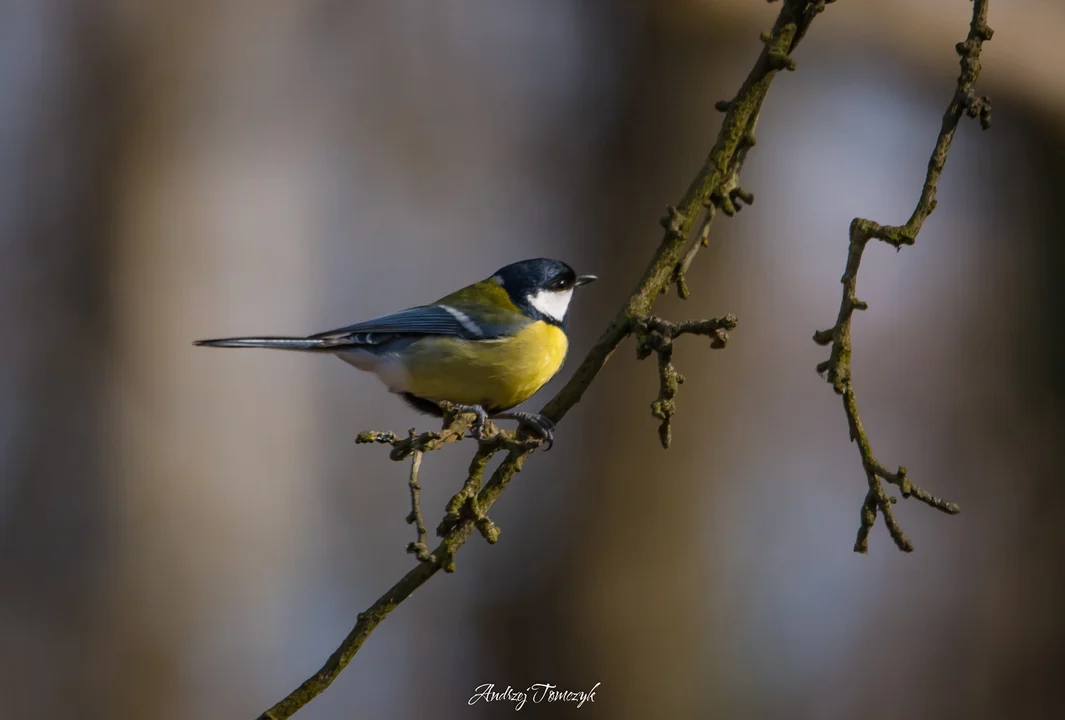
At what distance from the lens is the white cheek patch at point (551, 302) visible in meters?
2.45

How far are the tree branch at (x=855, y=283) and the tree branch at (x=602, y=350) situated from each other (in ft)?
0.79

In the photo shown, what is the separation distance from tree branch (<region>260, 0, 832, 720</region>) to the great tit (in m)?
0.80

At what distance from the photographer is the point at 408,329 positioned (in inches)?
90.7

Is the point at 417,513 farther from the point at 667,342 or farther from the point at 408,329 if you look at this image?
the point at 408,329

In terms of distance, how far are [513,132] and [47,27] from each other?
2301 mm

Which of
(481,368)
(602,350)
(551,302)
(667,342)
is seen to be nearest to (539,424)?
(602,350)

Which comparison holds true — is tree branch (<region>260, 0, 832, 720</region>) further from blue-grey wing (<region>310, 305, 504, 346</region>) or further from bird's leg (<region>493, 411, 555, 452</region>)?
blue-grey wing (<region>310, 305, 504, 346</region>)

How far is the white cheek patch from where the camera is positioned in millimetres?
2452

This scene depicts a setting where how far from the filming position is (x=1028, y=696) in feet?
12.6

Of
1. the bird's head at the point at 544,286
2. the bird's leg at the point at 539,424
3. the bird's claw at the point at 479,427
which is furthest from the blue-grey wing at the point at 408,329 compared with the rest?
the bird's claw at the point at 479,427

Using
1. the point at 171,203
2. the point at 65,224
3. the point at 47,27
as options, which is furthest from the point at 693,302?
the point at 47,27

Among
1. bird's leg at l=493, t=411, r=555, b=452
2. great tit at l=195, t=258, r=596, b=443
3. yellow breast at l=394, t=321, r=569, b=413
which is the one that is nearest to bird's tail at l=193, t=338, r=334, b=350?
great tit at l=195, t=258, r=596, b=443

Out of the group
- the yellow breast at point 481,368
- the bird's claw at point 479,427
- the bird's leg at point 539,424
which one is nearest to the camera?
the bird's claw at point 479,427

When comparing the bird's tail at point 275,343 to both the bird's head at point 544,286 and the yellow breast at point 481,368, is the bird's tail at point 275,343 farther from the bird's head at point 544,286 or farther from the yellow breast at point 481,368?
the bird's head at point 544,286
